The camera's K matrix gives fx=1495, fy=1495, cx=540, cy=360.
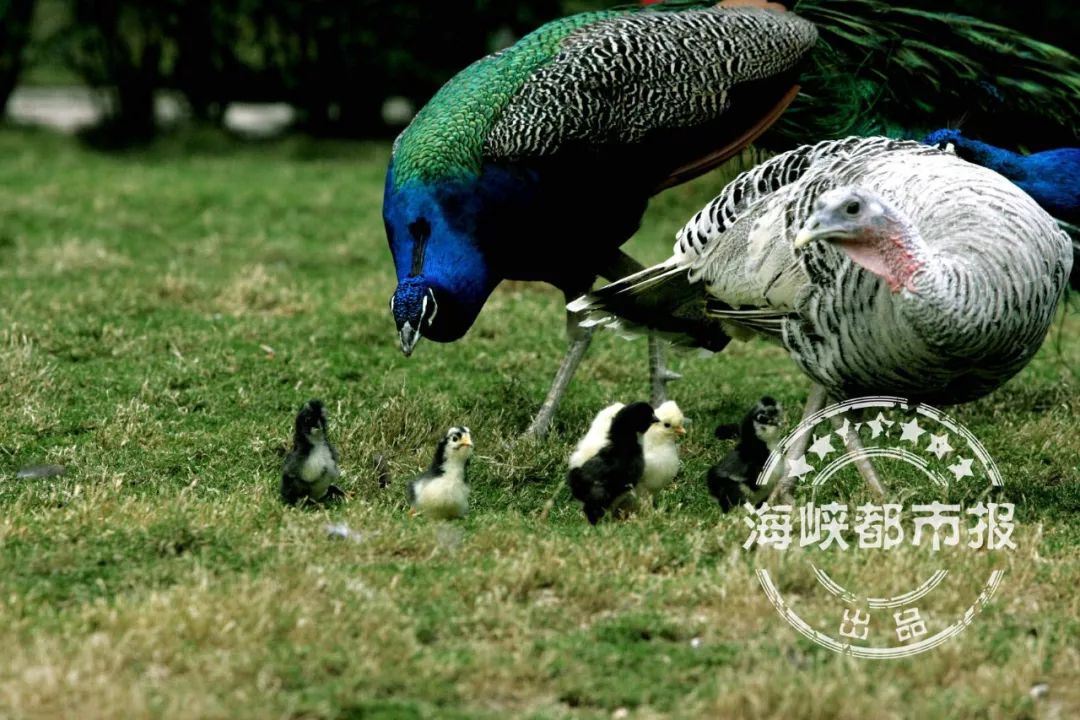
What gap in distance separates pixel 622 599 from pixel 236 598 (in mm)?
1029

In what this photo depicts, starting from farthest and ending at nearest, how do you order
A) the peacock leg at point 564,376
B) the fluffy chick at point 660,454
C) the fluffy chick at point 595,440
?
1. the peacock leg at point 564,376
2. the fluffy chick at point 660,454
3. the fluffy chick at point 595,440

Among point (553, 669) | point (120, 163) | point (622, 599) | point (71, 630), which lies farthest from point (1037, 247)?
point (120, 163)

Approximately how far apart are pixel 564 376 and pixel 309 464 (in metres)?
1.68

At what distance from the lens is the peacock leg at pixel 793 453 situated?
5.04 metres

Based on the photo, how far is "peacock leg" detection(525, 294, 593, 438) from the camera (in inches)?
239

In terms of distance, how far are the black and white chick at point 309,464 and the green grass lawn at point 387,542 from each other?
11cm

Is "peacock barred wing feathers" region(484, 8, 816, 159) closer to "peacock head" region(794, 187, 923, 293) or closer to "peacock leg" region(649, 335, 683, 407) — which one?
"peacock leg" region(649, 335, 683, 407)

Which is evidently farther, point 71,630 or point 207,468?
point 207,468

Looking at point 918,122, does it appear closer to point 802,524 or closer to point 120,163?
point 802,524

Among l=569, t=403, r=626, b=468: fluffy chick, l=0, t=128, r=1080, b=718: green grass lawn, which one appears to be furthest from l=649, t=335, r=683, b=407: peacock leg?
l=569, t=403, r=626, b=468: fluffy chick

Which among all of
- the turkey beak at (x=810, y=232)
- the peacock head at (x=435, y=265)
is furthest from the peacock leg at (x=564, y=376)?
the turkey beak at (x=810, y=232)

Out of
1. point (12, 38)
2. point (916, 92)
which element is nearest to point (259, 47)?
point (12, 38)

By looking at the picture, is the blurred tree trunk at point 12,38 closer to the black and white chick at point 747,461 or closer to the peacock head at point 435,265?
the peacock head at point 435,265

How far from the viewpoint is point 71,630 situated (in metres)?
3.65
